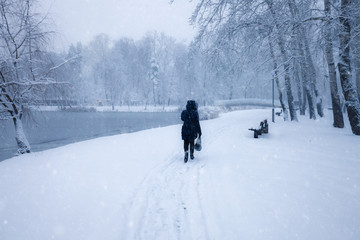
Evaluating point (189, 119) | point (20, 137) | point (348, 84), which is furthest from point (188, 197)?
point (20, 137)

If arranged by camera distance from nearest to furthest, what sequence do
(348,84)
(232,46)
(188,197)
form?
1. (188,197)
2. (348,84)
3. (232,46)

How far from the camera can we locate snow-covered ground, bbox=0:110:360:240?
9.25 ft

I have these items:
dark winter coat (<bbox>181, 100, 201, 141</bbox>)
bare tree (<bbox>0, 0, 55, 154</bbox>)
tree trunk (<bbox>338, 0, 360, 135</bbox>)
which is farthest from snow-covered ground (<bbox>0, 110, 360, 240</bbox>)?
bare tree (<bbox>0, 0, 55, 154</bbox>)

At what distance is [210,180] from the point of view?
459cm

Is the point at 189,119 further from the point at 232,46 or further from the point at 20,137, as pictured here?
the point at 20,137

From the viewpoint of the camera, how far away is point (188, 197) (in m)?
3.82

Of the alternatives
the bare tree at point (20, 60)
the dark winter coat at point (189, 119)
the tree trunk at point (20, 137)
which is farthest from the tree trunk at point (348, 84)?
the tree trunk at point (20, 137)

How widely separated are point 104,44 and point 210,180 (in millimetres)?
49567

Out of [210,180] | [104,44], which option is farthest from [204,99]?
[210,180]

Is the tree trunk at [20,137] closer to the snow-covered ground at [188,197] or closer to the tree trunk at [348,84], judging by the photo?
the snow-covered ground at [188,197]

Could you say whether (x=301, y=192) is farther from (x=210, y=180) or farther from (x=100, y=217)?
(x=100, y=217)

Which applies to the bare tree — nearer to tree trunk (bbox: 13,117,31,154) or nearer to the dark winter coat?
tree trunk (bbox: 13,117,31,154)

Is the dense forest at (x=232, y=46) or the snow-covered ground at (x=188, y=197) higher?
the dense forest at (x=232, y=46)

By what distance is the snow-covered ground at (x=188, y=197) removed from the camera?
282 centimetres
